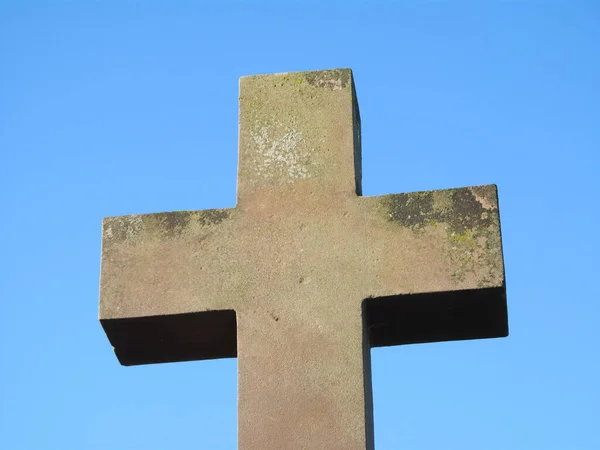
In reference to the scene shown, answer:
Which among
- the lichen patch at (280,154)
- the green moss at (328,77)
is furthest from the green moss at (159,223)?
the green moss at (328,77)

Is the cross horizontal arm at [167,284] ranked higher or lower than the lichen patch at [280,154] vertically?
lower

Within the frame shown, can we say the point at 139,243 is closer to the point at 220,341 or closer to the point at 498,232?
the point at 220,341

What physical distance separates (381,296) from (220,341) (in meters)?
0.85

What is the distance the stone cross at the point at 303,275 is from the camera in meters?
5.53

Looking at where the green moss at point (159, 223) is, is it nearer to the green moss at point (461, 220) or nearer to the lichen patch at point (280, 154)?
the lichen patch at point (280, 154)

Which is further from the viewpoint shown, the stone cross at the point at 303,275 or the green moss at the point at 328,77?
the green moss at the point at 328,77

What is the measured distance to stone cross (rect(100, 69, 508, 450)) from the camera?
553 centimetres

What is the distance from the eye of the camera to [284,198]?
6016mm

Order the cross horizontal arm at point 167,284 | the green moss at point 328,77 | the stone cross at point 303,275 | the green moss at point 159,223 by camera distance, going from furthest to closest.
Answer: the green moss at point 328,77 → the green moss at point 159,223 → the cross horizontal arm at point 167,284 → the stone cross at point 303,275

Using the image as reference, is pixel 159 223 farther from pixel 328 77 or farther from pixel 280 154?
pixel 328 77

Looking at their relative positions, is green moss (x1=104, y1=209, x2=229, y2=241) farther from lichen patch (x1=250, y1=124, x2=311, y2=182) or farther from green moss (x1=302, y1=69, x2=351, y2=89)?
green moss (x1=302, y1=69, x2=351, y2=89)

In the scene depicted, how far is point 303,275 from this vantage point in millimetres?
5766

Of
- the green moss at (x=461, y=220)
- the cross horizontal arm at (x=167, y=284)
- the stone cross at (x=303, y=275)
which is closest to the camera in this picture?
the stone cross at (x=303, y=275)

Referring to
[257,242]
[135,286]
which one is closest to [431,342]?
[257,242]
